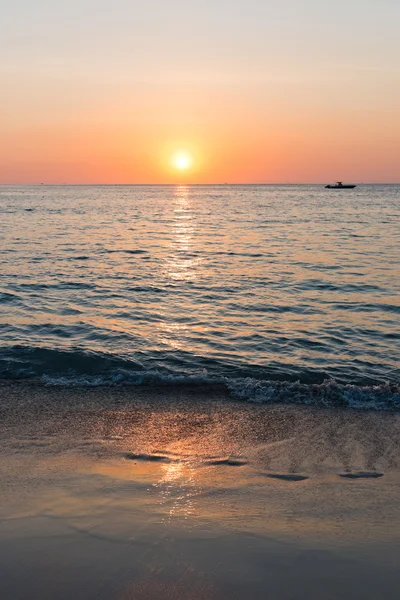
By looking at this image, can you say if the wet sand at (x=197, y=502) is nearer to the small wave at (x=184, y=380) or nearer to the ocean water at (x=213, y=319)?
the small wave at (x=184, y=380)

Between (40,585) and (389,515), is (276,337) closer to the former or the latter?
(389,515)

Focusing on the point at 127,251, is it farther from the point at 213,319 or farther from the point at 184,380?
the point at 184,380

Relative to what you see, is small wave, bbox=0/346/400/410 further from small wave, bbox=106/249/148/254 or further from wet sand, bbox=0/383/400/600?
small wave, bbox=106/249/148/254

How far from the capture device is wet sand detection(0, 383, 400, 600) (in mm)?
4828

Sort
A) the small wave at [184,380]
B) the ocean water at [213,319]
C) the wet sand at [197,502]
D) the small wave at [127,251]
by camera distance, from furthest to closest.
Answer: the small wave at [127,251], the ocean water at [213,319], the small wave at [184,380], the wet sand at [197,502]

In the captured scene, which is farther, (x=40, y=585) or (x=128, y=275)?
(x=128, y=275)

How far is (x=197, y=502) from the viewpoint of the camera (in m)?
6.25

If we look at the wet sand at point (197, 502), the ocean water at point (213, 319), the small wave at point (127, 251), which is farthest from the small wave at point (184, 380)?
the small wave at point (127, 251)

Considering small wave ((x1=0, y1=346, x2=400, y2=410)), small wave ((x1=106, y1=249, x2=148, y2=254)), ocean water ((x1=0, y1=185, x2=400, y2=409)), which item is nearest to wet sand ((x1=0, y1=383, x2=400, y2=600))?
small wave ((x1=0, y1=346, x2=400, y2=410))

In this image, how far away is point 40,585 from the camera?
15.5 ft

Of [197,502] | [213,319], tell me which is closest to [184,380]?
[197,502]

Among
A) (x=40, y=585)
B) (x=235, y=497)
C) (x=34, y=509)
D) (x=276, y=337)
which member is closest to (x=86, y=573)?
(x=40, y=585)

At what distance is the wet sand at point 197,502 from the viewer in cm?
483

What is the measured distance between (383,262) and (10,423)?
25.3m
